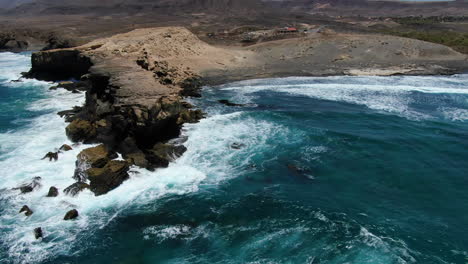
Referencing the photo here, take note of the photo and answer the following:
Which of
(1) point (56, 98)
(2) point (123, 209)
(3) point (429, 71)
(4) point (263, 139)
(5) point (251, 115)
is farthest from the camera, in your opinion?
(3) point (429, 71)

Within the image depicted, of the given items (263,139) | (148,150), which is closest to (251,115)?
(263,139)

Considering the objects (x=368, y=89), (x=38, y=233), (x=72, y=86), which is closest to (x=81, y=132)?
(x=38, y=233)

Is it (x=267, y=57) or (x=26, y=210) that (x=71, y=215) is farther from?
(x=267, y=57)

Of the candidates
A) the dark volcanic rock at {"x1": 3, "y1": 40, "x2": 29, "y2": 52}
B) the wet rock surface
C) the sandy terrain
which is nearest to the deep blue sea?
the wet rock surface

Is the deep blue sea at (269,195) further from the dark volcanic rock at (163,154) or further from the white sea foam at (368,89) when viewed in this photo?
the white sea foam at (368,89)

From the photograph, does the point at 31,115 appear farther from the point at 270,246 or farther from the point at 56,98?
the point at 270,246

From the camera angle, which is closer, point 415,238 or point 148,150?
point 415,238
